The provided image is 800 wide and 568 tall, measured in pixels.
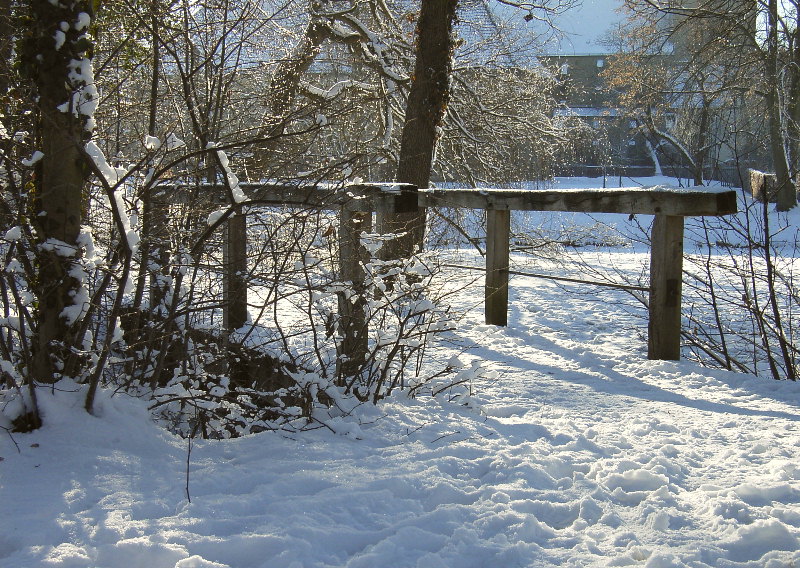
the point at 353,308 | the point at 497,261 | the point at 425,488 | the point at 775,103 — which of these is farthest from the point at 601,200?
the point at 775,103

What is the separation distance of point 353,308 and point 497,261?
2.61 m

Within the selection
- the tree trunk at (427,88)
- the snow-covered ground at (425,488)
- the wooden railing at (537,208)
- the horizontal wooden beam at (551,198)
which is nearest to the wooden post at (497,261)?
the wooden railing at (537,208)

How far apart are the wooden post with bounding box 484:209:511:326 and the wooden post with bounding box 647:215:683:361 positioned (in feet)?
4.87

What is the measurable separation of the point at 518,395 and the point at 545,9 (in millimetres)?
7155

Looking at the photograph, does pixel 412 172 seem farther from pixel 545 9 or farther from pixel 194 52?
pixel 194 52

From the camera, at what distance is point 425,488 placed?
2781 millimetres

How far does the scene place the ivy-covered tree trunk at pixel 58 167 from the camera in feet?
9.58

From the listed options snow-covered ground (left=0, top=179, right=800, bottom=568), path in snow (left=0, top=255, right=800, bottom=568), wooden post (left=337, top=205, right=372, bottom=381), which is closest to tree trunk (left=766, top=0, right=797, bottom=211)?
wooden post (left=337, top=205, right=372, bottom=381)

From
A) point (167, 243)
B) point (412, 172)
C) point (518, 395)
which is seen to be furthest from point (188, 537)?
point (412, 172)

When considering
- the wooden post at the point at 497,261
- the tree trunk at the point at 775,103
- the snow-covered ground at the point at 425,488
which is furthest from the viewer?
the tree trunk at the point at 775,103

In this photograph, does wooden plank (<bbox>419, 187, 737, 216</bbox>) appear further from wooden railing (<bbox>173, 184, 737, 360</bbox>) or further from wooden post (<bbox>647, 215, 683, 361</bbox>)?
wooden post (<bbox>647, 215, 683, 361</bbox>)

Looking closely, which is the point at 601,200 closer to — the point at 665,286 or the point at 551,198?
the point at 551,198

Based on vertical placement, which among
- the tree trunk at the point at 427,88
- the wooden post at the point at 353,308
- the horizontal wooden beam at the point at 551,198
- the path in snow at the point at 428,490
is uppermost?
the tree trunk at the point at 427,88

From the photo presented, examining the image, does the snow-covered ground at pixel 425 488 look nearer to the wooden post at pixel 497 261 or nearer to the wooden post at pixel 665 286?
the wooden post at pixel 665 286
